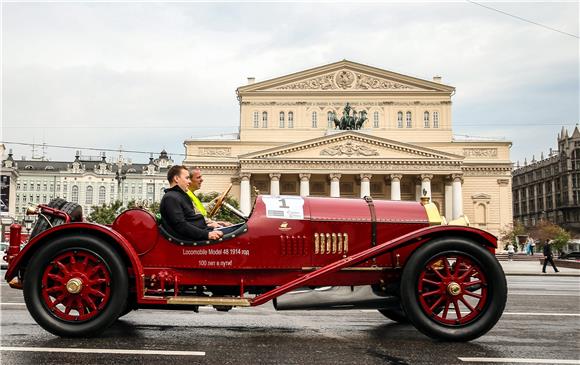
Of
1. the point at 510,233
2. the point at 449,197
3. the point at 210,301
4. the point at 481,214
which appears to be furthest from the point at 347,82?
the point at 210,301

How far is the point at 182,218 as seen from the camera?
5.04 meters

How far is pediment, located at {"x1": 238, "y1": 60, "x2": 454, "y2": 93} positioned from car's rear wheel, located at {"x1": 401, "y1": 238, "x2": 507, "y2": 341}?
63087 mm

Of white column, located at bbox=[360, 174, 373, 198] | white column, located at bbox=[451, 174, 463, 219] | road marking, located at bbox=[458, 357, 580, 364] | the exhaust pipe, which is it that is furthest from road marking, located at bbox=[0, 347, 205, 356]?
white column, located at bbox=[451, 174, 463, 219]

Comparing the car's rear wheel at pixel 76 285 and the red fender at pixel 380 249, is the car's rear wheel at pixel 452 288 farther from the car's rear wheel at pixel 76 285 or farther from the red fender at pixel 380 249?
the car's rear wheel at pixel 76 285

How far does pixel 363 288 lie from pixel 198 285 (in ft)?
4.88

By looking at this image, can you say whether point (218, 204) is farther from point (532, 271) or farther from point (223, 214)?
point (532, 271)

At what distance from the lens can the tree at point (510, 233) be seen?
190 ft

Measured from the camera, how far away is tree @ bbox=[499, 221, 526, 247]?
57.9 metres

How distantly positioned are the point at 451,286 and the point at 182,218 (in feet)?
7.90

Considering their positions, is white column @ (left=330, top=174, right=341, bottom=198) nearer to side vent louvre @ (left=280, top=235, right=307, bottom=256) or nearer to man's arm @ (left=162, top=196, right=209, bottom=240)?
side vent louvre @ (left=280, top=235, right=307, bottom=256)

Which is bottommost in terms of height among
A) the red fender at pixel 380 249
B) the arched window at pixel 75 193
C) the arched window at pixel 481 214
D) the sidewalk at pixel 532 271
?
the sidewalk at pixel 532 271

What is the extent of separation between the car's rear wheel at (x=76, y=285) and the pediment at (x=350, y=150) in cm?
5324

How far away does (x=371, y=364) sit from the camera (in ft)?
13.2

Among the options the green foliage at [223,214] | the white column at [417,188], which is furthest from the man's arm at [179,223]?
the white column at [417,188]
